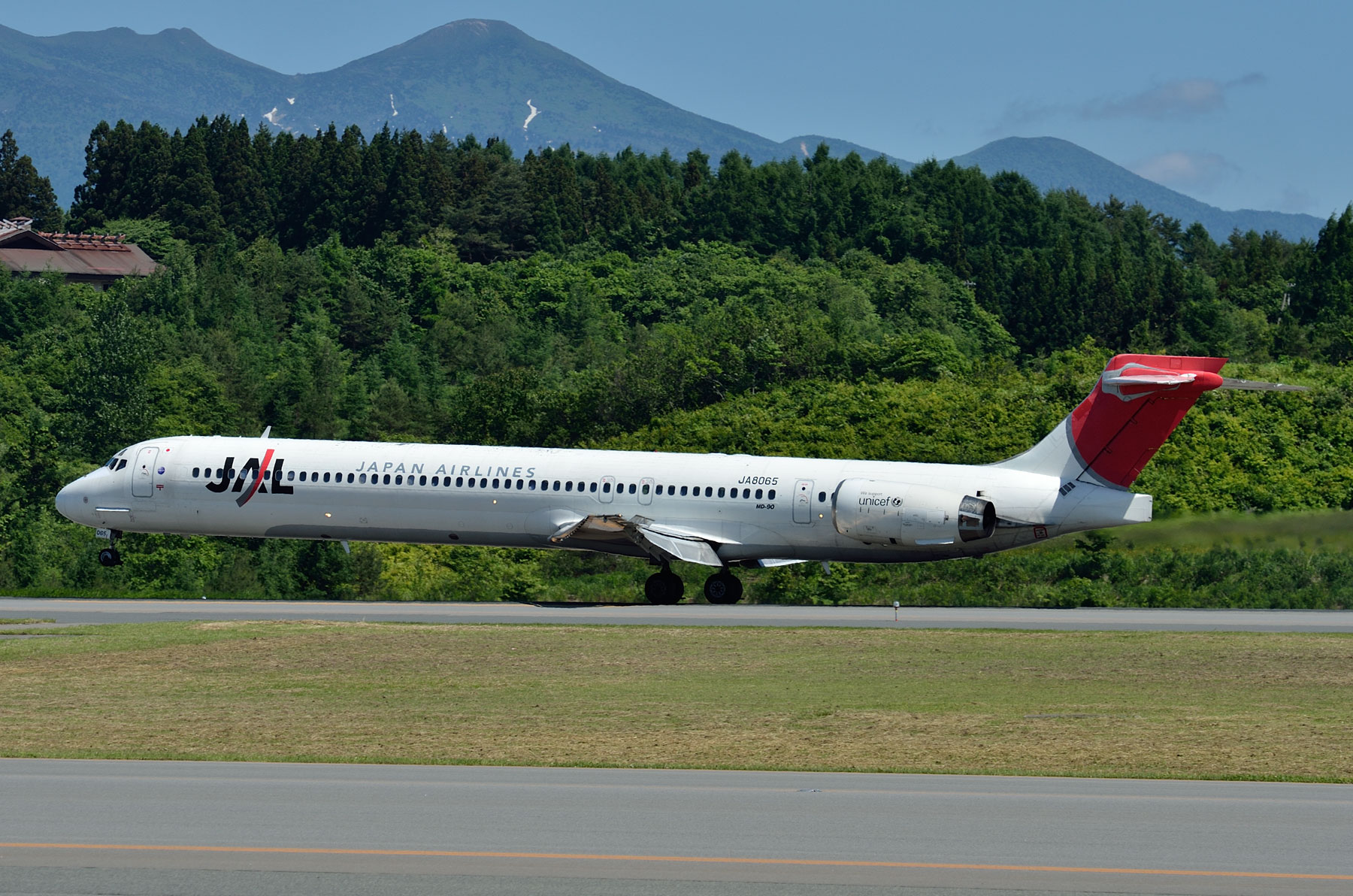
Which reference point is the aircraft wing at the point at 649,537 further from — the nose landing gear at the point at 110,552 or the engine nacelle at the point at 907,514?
the nose landing gear at the point at 110,552

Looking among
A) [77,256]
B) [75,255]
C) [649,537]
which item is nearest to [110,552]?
[649,537]

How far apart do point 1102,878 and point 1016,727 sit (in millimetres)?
8002

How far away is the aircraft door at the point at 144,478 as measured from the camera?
41.8 metres

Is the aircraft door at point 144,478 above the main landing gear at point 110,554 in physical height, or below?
above

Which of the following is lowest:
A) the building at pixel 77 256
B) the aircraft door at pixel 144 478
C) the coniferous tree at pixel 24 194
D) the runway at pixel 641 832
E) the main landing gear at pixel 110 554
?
the main landing gear at pixel 110 554

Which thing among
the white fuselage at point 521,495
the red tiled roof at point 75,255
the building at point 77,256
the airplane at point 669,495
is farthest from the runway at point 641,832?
the building at point 77,256

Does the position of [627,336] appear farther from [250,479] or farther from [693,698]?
[693,698]

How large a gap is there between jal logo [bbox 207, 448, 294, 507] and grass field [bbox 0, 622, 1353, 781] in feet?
28.2

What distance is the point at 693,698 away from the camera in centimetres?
2320

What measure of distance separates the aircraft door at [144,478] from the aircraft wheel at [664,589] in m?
13.5

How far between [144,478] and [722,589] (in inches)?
616

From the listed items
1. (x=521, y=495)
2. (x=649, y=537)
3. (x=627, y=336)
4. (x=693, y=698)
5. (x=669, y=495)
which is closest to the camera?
(x=693, y=698)

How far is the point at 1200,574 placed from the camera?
4047cm

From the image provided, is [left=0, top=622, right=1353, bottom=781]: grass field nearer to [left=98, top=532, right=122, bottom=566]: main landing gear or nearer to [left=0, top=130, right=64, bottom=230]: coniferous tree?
[left=98, top=532, right=122, bottom=566]: main landing gear
